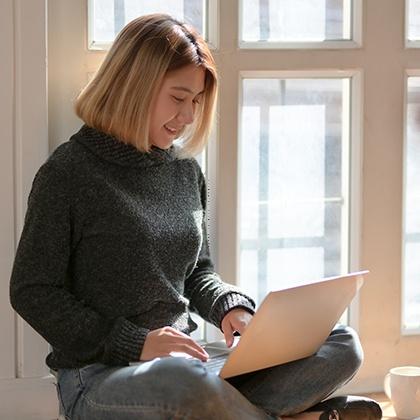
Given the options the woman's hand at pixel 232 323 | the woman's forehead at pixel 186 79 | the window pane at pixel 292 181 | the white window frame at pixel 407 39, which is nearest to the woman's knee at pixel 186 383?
the woman's hand at pixel 232 323

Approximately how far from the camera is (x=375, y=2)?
2420 millimetres

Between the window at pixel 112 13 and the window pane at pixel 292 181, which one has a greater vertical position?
the window at pixel 112 13

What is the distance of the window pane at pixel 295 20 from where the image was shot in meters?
2.37

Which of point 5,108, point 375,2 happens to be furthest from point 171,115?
point 375,2

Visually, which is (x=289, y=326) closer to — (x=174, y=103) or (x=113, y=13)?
(x=174, y=103)

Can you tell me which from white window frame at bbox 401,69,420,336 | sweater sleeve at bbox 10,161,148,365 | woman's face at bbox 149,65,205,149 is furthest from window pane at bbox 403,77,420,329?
sweater sleeve at bbox 10,161,148,365

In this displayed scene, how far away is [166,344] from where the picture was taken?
182 cm

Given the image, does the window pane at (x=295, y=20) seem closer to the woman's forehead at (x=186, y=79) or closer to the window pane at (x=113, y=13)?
the window pane at (x=113, y=13)

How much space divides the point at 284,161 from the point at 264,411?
30.3 inches

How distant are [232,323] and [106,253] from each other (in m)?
0.30

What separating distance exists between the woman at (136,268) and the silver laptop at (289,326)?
42 mm

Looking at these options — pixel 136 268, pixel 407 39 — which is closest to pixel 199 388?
pixel 136 268

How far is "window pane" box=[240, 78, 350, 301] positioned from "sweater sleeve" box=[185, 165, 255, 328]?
0.29 m

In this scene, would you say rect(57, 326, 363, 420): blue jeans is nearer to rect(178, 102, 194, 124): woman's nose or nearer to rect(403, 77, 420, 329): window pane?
rect(178, 102, 194, 124): woman's nose
